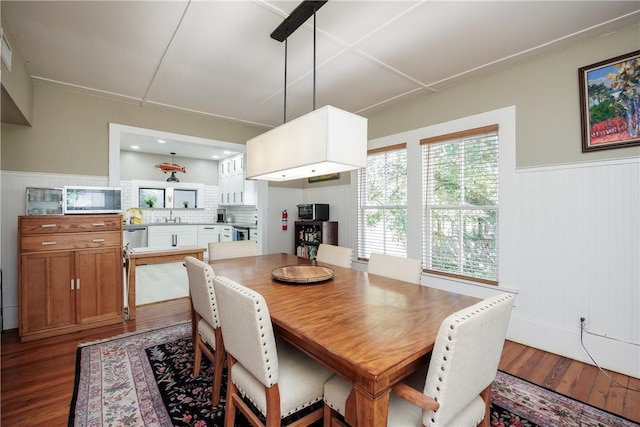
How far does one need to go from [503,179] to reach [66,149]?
4613 mm

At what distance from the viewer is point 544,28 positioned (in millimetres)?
2160

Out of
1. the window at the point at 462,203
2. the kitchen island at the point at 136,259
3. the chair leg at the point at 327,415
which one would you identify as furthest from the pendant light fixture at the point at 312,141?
the kitchen island at the point at 136,259

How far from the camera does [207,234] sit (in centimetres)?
722

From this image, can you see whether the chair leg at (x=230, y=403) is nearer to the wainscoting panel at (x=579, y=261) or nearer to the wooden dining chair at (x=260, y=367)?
the wooden dining chair at (x=260, y=367)

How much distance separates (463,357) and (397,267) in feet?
4.19

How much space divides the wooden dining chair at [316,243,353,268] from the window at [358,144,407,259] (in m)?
1.12

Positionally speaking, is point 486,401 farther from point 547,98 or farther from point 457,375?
point 547,98

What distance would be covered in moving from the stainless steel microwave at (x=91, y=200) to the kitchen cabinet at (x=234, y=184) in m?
2.77

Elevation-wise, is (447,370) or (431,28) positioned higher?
(431,28)

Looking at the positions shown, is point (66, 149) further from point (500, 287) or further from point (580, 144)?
point (580, 144)

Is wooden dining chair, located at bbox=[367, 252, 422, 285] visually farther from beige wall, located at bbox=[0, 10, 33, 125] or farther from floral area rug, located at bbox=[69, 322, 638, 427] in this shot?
beige wall, located at bbox=[0, 10, 33, 125]

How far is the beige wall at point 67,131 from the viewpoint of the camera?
2.97m

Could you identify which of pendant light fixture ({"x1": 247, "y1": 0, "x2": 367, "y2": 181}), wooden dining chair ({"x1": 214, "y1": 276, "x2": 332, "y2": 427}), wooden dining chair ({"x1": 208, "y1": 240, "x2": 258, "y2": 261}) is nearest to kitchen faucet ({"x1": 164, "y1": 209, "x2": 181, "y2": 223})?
wooden dining chair ({"x1": 208, "y1": 240, "x2": 258, "y2": 261})

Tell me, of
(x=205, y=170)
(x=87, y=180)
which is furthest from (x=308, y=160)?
(x=205, y=170)
